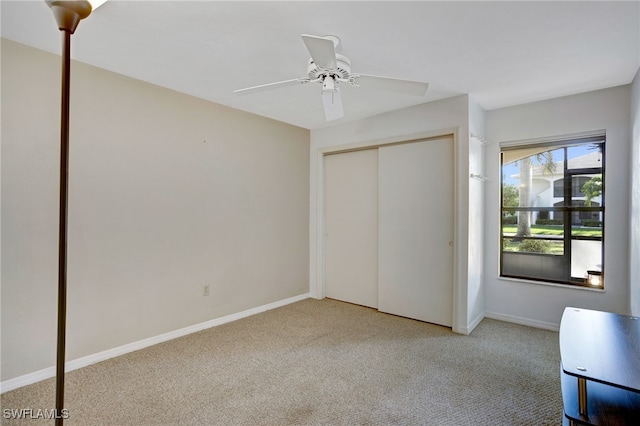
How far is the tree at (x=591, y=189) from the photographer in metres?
3.11

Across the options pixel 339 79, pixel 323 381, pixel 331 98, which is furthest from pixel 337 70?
pixel 323 381

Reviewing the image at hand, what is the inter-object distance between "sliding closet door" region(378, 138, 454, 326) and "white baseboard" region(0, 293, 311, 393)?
1.57 m

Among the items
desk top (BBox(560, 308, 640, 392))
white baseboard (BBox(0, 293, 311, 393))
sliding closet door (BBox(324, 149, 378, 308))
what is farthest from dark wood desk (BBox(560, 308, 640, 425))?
white baseboard (BBox(0, 293, 311, 393))

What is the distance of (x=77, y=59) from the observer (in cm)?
244

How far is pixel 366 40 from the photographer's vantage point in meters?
2.12

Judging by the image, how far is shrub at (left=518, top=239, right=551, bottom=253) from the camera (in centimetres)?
344

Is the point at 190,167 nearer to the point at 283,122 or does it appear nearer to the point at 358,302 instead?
the point at 283,122

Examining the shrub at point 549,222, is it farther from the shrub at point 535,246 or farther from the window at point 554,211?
the shrub at point 535,246

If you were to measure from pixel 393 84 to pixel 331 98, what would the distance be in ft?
1.44

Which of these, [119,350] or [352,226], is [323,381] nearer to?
[119,350]

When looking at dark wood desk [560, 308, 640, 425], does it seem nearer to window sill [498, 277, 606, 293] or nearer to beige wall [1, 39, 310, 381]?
window sill [498, 277, 606, 293]

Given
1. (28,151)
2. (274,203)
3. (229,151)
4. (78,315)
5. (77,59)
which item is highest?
(77,59)

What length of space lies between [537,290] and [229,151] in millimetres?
3671

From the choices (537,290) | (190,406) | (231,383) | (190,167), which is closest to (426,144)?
(537,290)
